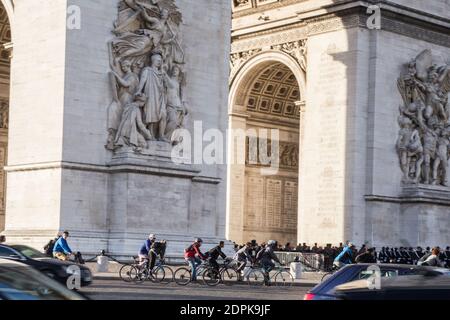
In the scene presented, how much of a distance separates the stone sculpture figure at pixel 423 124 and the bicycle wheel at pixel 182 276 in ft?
53.1

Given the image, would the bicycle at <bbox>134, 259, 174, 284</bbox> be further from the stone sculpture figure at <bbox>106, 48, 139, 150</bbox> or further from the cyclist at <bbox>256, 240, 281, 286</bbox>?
the stone sculpture figure at <bbox>106, 48, 139, 150</bbox>

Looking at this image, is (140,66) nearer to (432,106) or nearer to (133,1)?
(133,1)

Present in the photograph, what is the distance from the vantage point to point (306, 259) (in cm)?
4309

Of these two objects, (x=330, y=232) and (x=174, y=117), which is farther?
(x=330, y=232)

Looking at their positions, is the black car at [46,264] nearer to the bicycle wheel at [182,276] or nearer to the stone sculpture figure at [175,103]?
the bicycle wheel at [182,276]

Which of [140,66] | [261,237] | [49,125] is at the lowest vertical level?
[261,237]

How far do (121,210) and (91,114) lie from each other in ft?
10.8

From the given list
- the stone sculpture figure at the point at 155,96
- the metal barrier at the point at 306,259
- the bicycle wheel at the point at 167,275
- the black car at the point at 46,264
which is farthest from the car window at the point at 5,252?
the metal barrier at the point at 306,259

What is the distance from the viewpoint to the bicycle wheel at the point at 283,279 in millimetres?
35344

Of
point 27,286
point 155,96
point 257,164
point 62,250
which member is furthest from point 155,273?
point 257,164

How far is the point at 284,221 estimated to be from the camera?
55.2m

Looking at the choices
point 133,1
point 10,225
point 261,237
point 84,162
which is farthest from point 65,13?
point 261,237

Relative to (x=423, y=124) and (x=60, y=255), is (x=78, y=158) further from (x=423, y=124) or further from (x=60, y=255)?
(x=423, y=124)

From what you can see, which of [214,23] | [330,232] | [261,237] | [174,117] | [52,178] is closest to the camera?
[52,178]
